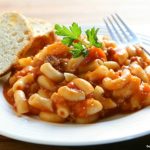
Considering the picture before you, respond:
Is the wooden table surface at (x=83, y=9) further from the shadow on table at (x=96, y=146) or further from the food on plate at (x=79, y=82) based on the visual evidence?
the shadow on table at (x=96, y=146)

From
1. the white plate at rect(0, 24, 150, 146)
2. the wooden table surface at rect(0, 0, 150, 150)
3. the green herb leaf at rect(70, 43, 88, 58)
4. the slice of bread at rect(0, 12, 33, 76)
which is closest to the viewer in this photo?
the white plate at rect(0, 24, 150, 146)

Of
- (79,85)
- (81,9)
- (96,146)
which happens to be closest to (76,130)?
(96,146)

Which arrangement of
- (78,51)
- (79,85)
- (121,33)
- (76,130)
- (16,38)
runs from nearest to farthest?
(76,130) < (79,85) < (78,51) < (16,38) < (121,33)

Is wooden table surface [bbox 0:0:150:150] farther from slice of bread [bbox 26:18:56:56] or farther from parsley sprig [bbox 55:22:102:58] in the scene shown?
parsley sprig [bbox 55:22:102:58]

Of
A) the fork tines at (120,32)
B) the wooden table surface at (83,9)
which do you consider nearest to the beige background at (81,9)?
the wooden table surface at (83,9)

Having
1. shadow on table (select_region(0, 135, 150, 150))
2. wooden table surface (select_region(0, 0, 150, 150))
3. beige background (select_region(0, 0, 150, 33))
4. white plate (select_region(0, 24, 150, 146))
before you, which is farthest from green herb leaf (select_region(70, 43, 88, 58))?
beige background (select_region(0, 0, 150, 33))

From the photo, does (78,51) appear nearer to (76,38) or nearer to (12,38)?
(76,38)
